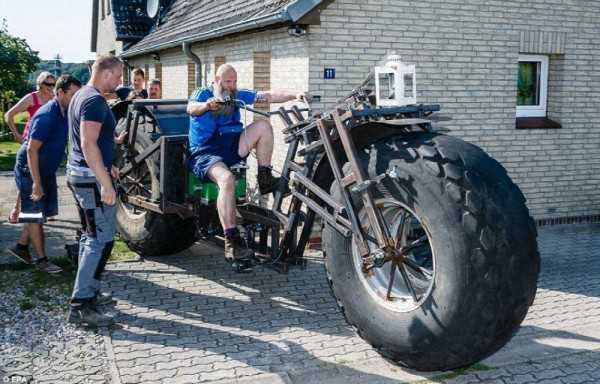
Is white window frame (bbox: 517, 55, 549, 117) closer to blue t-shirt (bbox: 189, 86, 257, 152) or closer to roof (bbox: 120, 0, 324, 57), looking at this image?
roof (bbox: 120, 0, 324, 57)

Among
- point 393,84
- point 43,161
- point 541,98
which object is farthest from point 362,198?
point 541,98

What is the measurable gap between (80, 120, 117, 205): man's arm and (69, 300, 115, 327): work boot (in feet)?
2.67

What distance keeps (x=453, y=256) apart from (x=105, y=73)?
10.0 ft

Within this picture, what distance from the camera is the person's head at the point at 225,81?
5270 mm

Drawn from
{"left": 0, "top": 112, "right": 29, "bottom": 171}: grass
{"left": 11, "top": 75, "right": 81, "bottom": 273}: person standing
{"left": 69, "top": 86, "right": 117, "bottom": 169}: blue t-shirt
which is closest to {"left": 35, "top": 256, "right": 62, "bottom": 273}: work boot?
{"left": 11, "top": 75, "right": 81, "bottom": 273}: person standing

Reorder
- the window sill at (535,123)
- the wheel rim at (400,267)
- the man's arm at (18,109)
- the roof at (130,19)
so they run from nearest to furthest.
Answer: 1. the wheel rim at (400,267)
2. the man's arm at (18,109)
3. the window sill at (535,123)
4. the roof at (130,19)

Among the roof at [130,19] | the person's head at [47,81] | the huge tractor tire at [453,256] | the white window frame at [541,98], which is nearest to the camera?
the huge tractor tire at [453,256]

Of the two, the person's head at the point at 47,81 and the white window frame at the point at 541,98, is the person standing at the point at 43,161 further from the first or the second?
the white window frame at the point at 541,98

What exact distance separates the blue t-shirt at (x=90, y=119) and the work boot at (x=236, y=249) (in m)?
1.12

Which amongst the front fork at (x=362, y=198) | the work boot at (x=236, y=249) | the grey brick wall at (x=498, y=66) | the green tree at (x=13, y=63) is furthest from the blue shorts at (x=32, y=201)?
the green tree at (x=13, y=63)

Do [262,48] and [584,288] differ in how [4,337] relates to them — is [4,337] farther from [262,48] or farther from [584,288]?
[262,48]

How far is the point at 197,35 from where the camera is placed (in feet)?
35.1

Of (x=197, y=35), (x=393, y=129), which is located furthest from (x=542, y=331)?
(x=197, y=35)

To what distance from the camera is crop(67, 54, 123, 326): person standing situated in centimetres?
484
